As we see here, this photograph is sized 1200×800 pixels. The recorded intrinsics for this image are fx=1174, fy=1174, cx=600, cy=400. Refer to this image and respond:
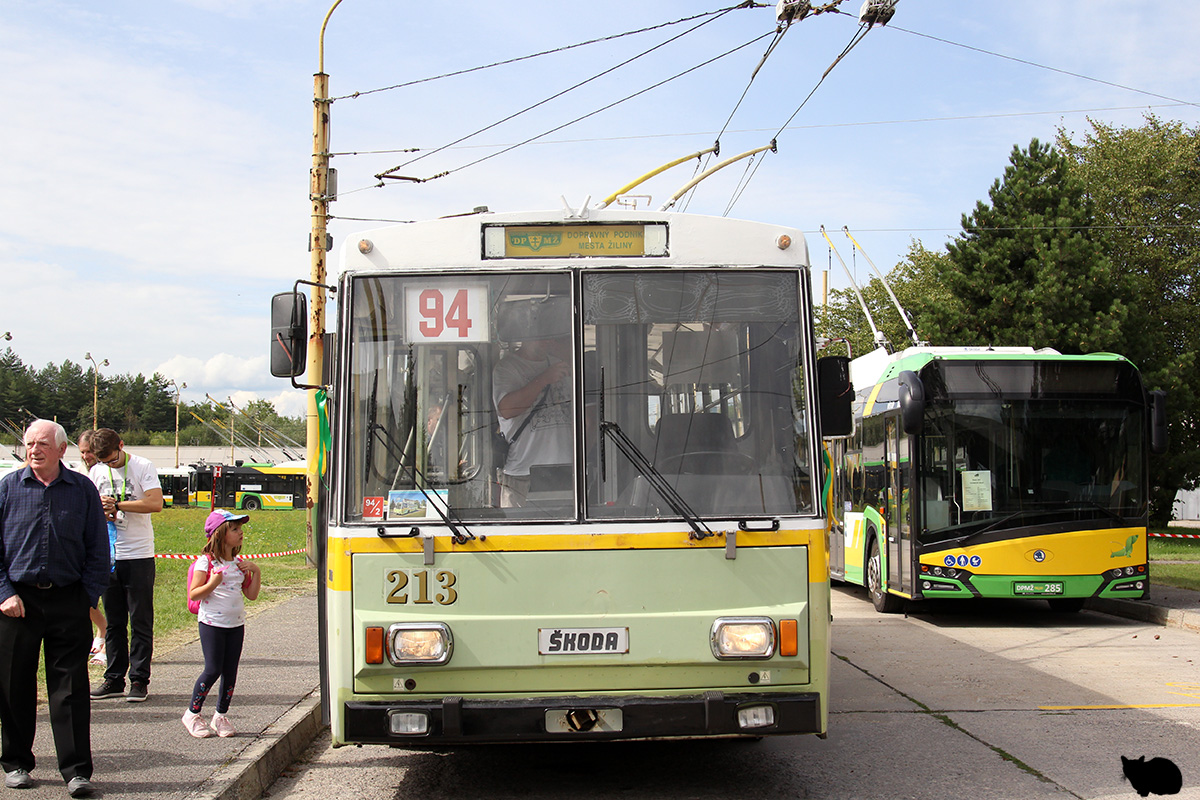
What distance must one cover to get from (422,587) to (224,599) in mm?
2017

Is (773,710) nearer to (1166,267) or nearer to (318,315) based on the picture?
(318,315)

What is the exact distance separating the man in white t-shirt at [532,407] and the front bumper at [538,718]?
932 millimetres

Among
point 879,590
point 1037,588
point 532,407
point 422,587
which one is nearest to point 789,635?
point 532,407

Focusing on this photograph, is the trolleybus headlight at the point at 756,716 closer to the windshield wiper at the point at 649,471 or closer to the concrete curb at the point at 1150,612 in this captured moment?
the windshield wiper at the point at 649,471

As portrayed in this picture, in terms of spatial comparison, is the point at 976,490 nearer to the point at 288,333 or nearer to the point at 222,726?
the point at 222,726

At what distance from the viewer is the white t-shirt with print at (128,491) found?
7902 mm

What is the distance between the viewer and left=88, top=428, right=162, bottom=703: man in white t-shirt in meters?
7.84

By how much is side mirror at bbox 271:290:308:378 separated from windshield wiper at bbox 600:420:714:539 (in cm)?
160

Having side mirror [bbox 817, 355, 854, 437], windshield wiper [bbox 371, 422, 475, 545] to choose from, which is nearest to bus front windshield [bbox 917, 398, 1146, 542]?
side mirror [bbox 817, 355, 854, 437]

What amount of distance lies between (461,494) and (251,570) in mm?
2155

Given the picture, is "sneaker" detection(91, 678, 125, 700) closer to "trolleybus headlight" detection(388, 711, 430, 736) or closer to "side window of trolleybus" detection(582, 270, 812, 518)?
"trolleybus headlight" detection(388, 711, 430, 736)

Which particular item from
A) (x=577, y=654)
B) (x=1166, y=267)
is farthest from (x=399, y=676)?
(x=1166, y=267)

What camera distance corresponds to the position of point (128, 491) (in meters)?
7.94

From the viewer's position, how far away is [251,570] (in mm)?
7035
